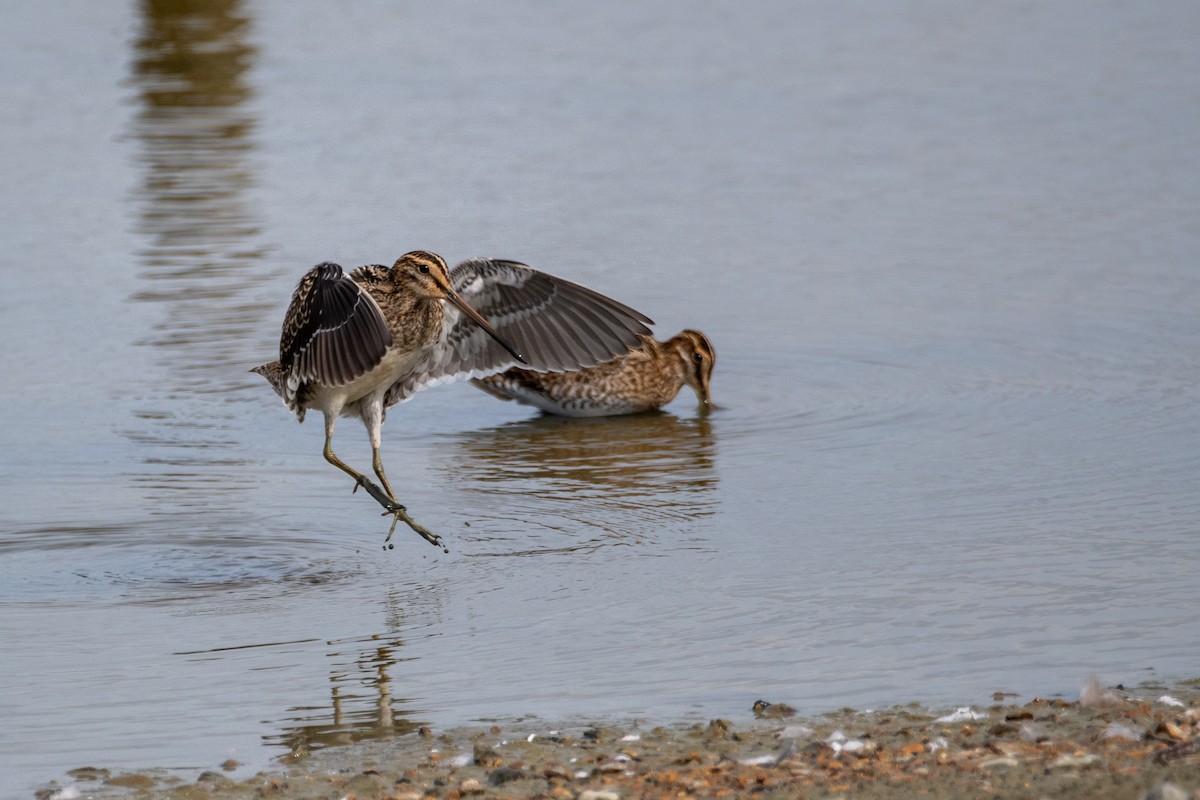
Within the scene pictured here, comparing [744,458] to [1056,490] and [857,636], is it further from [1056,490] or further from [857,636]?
[857,636]

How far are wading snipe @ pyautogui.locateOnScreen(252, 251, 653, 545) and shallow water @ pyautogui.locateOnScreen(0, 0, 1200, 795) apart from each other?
512mm

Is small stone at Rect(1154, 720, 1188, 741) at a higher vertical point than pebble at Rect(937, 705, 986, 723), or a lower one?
higher

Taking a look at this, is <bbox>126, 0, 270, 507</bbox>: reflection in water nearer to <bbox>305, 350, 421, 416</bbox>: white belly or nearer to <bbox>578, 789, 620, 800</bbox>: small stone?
<bbox>305, 350, 421, 416</bbox>: white belly

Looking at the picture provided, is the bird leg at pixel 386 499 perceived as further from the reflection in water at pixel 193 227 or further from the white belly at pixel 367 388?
the reflection in water at pixel 193 227

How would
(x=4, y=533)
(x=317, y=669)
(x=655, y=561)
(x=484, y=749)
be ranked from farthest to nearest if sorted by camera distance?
(x=4, y=533) → (x=655, y=561) → (x=317, y=669) → (x=484, y=749)

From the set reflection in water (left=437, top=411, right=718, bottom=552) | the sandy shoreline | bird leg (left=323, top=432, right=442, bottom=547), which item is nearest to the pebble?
the sandy shoreline

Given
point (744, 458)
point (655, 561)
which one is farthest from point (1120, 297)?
point (655, 561)

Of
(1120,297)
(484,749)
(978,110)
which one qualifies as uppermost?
(978,110)

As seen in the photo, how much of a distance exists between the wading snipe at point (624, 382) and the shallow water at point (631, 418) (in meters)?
0.16

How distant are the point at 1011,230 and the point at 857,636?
7801 mm

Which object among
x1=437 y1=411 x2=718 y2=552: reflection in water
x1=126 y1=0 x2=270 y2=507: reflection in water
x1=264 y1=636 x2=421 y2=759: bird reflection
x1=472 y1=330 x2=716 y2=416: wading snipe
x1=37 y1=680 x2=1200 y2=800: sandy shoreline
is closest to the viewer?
x1=37 y1=680 x2=1200 y2=800: sandy shoreline

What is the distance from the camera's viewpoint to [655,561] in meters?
7.64

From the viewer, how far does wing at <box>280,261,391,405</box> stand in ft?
24.9

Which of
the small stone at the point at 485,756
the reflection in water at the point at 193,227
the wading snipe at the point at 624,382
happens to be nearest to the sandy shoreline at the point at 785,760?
the small stone at the point at 485,756
